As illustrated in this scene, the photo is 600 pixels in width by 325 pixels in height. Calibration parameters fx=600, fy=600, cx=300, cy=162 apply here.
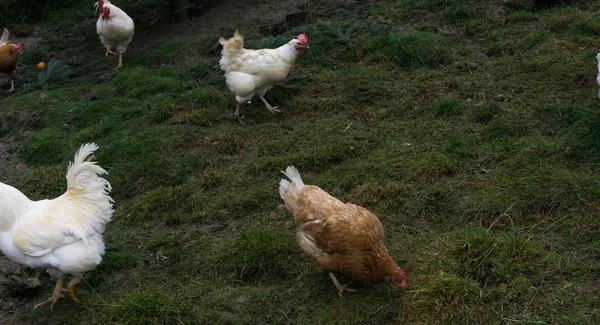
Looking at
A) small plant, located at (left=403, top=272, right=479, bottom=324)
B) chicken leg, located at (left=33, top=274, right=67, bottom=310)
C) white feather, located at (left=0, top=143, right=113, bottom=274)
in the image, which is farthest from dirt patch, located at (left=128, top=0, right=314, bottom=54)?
small plant, located at (left=403, top=272, right=479, bottom=324)

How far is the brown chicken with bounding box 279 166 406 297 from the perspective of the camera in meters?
4.08

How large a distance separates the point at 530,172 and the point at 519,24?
12.9ft

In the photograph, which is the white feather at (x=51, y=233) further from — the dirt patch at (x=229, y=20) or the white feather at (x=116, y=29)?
the white feather at (x=116, y=29)

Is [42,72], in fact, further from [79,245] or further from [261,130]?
[79,245]

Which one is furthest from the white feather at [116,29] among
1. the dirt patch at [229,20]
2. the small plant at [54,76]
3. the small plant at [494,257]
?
the small plant at [494,257]

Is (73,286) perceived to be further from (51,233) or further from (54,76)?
(54,76)

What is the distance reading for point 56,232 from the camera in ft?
14.1

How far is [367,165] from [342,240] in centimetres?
184

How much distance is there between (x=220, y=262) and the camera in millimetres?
4871

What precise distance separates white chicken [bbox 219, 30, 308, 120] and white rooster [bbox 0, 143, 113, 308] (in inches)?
115

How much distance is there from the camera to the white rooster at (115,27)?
996cm

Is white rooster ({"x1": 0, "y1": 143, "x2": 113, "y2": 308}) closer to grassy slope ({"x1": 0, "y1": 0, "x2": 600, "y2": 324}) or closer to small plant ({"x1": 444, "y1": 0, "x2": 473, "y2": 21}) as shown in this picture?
grassy slope ({"x1": 0, "y1": 0, "x2": 600, "y2": 324})

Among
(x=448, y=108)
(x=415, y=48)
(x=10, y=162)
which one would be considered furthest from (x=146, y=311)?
(x=415, y=48)

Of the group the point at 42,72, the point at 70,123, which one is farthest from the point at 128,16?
the point at 70,123
